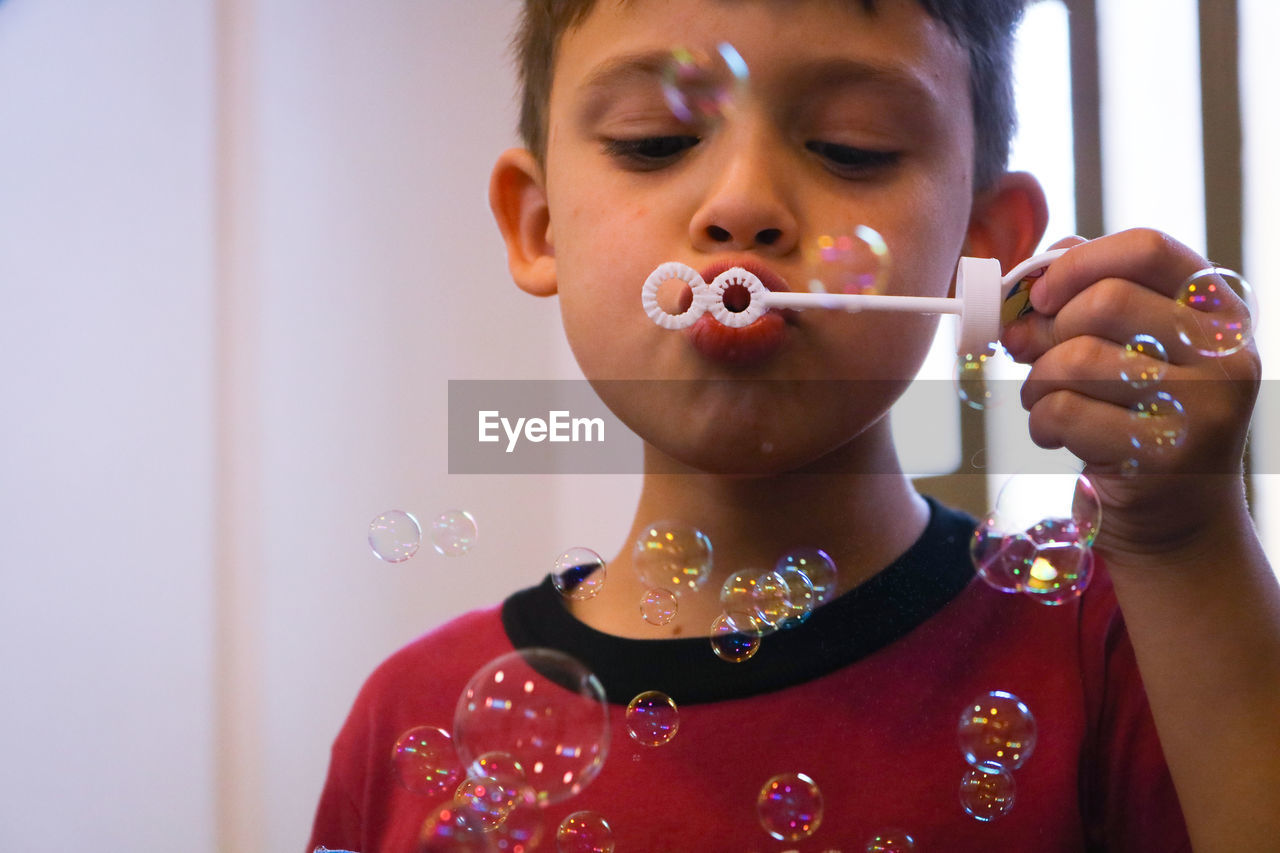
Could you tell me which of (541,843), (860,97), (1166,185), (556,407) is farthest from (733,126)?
(556,407)

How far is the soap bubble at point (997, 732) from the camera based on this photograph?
60cm

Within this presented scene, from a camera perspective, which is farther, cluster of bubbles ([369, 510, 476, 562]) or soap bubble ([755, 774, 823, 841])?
cluster of bubbles ([369, 510, 476, 562])

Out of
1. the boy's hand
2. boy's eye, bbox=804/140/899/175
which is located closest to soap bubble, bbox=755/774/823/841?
the boy's hand

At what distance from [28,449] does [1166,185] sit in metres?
1.37

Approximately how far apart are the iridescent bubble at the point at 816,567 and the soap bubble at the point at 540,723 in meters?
0.15

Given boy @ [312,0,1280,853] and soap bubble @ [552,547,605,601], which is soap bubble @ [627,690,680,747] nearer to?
boy @ [312,0,1280,853]

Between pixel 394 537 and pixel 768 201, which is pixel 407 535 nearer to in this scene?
pixel 394 537

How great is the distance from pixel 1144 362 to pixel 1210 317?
4cm

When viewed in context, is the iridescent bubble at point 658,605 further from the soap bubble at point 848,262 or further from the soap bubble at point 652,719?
the soap bubble at point 848,262

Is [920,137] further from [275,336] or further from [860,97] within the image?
[275,336]

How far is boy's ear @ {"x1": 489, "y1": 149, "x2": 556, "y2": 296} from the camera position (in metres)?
0.82

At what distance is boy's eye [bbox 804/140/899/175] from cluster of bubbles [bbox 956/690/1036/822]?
322 mm

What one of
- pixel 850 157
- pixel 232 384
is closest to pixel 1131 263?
pixel 850 157

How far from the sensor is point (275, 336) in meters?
1.46
